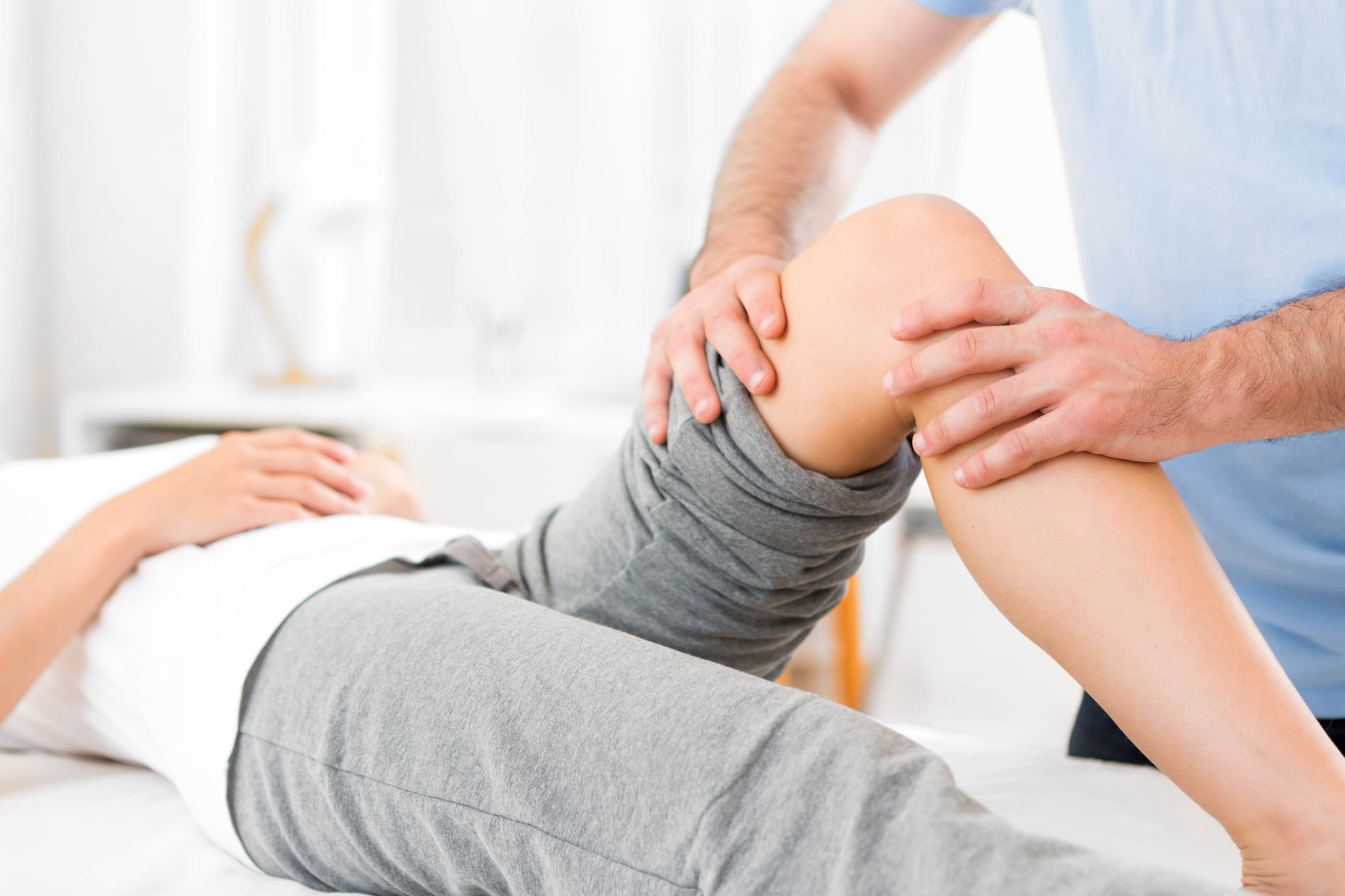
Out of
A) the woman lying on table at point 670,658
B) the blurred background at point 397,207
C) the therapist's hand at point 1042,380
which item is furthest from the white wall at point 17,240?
the therapist's hand at point 1042,380

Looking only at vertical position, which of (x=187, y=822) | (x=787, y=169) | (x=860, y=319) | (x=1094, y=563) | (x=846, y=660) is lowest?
(x=846, y=660)

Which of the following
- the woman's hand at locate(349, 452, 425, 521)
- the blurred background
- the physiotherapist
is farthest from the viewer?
the blurred background

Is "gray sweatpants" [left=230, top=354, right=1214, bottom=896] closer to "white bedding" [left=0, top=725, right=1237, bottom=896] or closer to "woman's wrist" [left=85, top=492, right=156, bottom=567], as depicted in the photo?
"white bedding" [left=0, top=725, right=1237, bottom=896]

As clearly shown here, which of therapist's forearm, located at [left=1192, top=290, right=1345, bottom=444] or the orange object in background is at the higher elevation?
therapist's forearm, located at [left=1192, top=290, right=1345, bottom=444]

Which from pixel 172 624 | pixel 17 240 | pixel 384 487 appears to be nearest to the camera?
pixel 172 624

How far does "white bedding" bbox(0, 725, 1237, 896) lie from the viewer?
2.54 feet

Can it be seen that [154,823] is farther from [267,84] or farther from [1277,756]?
[267,84]

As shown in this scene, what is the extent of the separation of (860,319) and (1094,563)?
21 cm

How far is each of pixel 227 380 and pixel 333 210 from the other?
0.62 m

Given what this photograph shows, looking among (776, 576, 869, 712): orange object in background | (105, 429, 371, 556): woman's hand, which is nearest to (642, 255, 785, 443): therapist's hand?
(105, 429, 371, 556): woman's hand

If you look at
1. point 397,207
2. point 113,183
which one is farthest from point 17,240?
point 397,207

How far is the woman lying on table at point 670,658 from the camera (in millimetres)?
571

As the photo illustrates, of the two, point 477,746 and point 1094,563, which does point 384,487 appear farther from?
point 1094,563

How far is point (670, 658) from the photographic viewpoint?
2.26 ft
